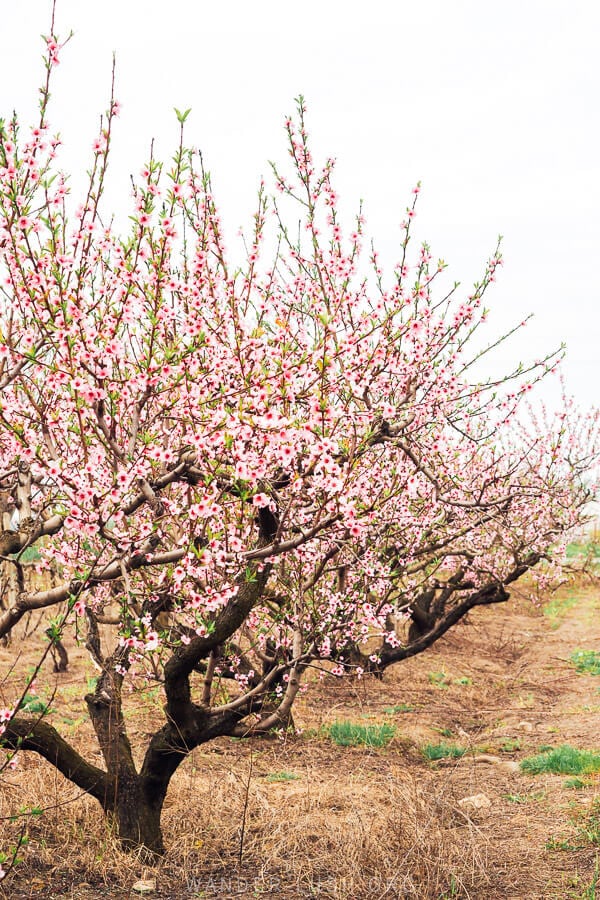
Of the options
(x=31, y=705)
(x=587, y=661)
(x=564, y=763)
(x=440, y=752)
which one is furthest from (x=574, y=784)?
(x=587, y=661)

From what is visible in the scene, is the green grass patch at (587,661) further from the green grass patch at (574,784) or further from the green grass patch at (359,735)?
the green grass patch at (574,784)

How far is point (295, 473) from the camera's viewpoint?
4.03 meters

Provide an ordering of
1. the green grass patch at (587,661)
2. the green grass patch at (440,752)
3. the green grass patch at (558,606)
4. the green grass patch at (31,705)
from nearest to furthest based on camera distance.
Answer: the green grass patch at (440,752) → the green grass patch at (31,705) → the green grass patch at (587,661) → the green grass patch at (558,606)

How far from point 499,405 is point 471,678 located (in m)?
7.31

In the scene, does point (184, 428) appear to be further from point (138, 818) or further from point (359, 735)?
point (359, 735)

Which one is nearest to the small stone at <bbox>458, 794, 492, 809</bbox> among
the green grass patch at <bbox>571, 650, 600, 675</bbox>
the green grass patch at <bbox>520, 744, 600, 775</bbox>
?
the green grass patch at <bbox>520, 744, 600, 775</bbox>

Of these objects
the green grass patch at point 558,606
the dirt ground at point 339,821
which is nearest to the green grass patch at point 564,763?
the dirt ground at point 339,821

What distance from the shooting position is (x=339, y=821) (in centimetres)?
554

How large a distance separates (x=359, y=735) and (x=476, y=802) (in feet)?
6.36

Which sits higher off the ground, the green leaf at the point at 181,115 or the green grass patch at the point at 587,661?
the green leaf at the point at 181,115

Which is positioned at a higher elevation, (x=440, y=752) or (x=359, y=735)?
(x=359, y=735)

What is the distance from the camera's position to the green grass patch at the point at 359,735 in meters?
8.12

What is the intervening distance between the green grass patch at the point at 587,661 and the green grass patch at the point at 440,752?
5129mm

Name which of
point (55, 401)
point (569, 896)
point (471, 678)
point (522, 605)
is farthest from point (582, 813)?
point (522, 605)
